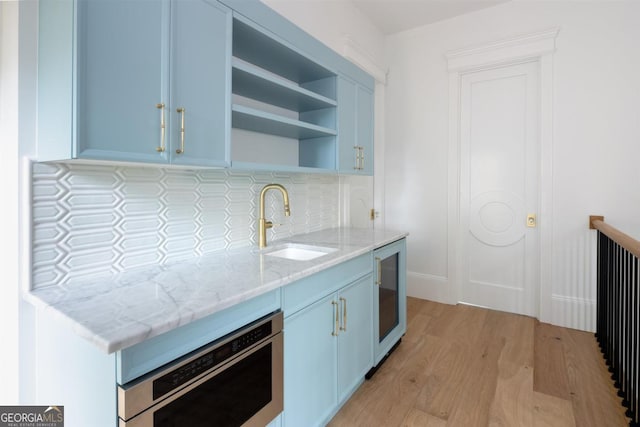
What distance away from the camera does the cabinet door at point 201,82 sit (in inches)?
47.1

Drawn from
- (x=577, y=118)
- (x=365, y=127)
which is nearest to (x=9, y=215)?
(x=365, y=127)

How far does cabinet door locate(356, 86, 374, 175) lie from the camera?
2.49 meters

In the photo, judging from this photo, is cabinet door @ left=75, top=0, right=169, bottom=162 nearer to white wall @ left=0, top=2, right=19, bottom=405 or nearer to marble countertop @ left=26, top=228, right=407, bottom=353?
white wall @ left=0, top=2, right=19, bottom=405

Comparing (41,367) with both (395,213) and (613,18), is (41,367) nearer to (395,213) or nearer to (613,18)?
(395,213)

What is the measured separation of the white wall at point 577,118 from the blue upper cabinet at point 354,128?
1185mm

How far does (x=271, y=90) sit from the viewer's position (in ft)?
6.06

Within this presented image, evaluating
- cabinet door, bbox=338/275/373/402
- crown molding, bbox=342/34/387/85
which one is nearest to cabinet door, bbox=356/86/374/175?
crown molding, bbox=342/34/387/85

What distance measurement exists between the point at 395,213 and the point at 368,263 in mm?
1887

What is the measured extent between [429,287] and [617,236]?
1.90 meters

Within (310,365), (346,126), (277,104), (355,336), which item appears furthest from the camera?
(346,126)

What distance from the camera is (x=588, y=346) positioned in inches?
98.2

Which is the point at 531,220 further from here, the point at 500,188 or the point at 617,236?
the point at 617,236

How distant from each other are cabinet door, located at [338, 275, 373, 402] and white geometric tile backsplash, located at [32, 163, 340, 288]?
27.6 inches

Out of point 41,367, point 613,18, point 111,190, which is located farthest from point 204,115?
point 613,18
